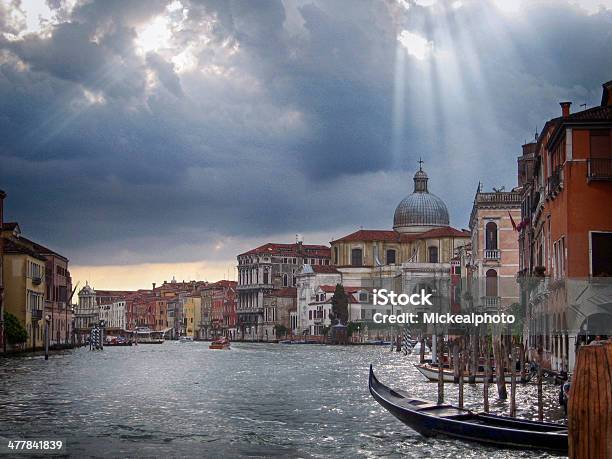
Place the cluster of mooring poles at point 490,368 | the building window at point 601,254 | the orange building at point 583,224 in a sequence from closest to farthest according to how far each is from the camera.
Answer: the cluster of mooring poles at point 490,368
the building window at point 601,254
the orange building at point 583,224

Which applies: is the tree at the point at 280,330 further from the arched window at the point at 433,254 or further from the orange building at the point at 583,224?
the orange building at the point at 583,224

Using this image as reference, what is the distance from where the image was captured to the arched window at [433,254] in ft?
343

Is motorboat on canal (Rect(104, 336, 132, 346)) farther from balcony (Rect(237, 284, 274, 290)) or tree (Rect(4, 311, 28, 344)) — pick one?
tree (Rect(4, 311, 28, 344))

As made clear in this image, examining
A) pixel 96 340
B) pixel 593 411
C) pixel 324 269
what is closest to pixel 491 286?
pixel 96 340

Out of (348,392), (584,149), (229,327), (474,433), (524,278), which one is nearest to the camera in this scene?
(474,433)

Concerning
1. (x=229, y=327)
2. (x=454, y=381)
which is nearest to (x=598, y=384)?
(x=454, y=381)

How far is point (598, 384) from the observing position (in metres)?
2.68

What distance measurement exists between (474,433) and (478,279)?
36297 millimetres

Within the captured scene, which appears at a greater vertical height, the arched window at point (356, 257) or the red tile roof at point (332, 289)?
the arched window at point (356, 257)

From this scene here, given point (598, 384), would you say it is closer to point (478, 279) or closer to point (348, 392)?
point (348, 392)

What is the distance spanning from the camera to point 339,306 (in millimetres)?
99625

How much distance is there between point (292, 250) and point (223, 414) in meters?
107

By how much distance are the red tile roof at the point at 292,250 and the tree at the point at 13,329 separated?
74.6 metres

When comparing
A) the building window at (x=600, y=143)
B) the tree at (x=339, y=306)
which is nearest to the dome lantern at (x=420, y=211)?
the tree at (x=339, y=306)
